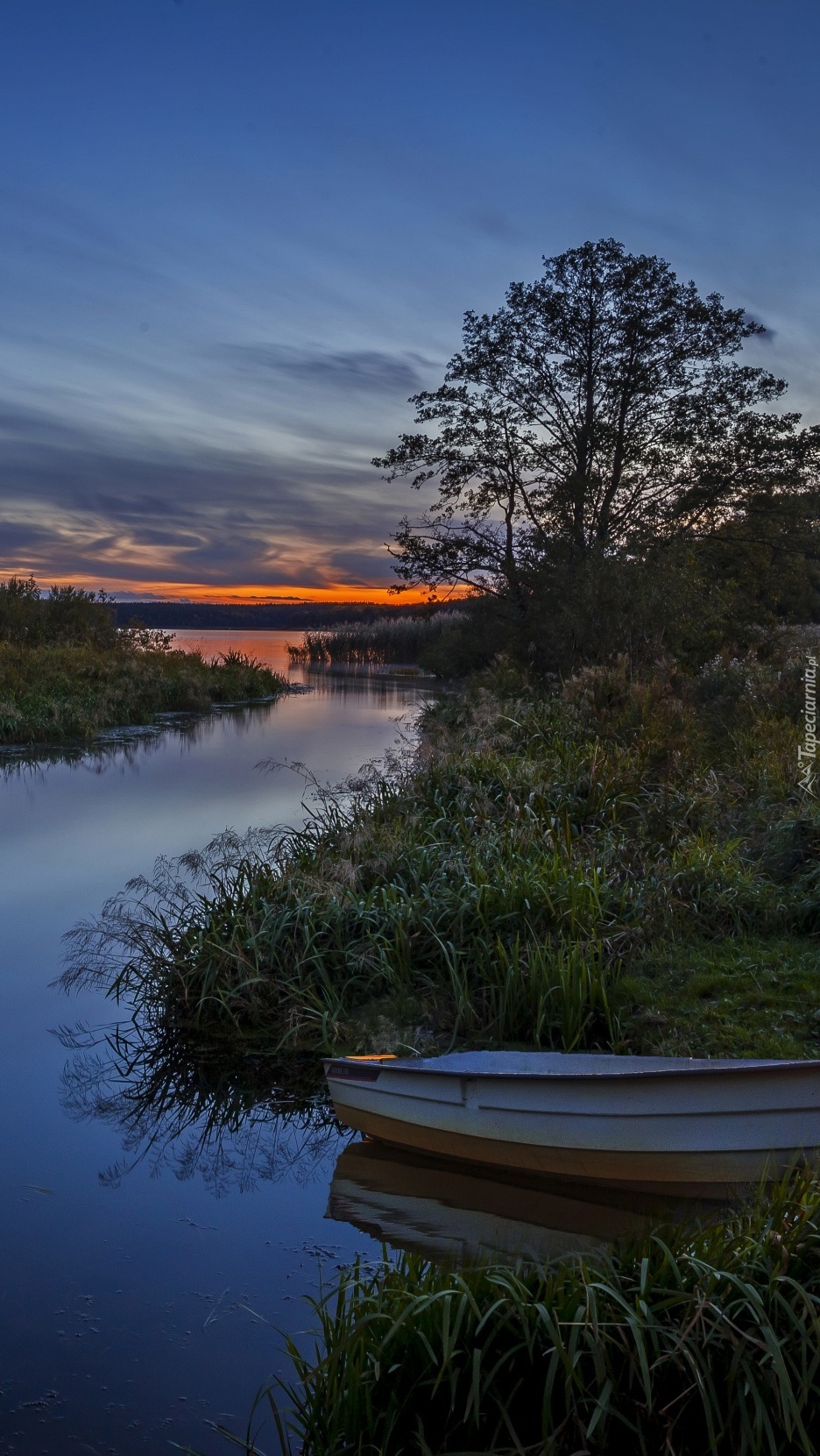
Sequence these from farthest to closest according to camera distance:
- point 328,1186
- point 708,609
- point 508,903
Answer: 1. point 708,609
2. point 508,903
3. point 328,1186

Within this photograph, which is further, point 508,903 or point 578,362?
point 578,362

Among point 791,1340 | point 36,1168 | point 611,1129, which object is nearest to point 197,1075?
point 36,1168

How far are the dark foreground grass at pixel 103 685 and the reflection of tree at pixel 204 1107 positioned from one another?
47.7 ft

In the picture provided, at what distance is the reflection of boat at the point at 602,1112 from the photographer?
4.06 metres

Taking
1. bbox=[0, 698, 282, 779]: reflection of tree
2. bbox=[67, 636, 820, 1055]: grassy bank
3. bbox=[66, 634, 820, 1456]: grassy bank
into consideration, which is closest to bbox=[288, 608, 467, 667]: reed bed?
bbox=[0, 698, 282, 779]: reflection of tree

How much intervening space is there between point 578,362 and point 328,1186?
23.2 m

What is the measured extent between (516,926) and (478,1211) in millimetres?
2442

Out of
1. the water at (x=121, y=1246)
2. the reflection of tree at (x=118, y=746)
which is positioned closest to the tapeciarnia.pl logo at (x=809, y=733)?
the water at (x=121, y=1246)

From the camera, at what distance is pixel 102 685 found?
2392 cm

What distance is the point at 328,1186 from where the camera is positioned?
505cm

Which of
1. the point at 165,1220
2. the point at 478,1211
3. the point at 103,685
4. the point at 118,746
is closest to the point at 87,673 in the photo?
the point at 103,685

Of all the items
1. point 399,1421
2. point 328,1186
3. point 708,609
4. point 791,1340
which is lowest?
point 328,1186

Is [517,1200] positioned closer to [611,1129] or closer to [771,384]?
[611,1129]

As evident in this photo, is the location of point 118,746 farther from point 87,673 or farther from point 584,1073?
point 584,1073
